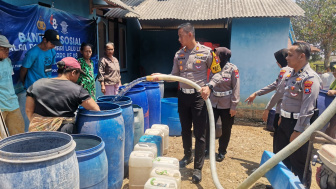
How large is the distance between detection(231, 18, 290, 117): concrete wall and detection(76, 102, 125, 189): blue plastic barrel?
5089 millimetres

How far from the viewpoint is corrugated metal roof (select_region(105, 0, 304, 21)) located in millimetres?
6633

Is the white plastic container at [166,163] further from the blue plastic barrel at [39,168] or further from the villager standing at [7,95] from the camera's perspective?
the villager standing at [7,95]

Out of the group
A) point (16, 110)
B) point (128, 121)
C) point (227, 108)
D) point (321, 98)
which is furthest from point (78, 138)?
point (321, 98)

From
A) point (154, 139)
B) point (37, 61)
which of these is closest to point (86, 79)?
point (37, 61)

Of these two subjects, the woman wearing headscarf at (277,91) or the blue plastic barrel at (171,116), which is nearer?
the woman wearing headscarf at (277,91)

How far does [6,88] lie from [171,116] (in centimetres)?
310

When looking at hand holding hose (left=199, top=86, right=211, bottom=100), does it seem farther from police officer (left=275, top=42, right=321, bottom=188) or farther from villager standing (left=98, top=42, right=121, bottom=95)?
villager standing (left=98, top=42, right=121, bottom=95)

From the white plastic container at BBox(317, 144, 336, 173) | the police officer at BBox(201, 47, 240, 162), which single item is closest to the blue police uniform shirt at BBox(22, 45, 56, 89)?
the police officer at BBox(201, 47, 240, 162)

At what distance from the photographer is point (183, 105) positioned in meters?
3.53

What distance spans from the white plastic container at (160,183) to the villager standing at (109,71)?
287 cm

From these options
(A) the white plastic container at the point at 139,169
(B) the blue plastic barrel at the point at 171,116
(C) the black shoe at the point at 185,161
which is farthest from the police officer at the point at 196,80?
(B) the blue plastic barrel at the point at 171,116

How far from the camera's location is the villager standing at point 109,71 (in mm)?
4969

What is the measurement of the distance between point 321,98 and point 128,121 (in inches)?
146

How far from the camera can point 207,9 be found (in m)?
8.33
